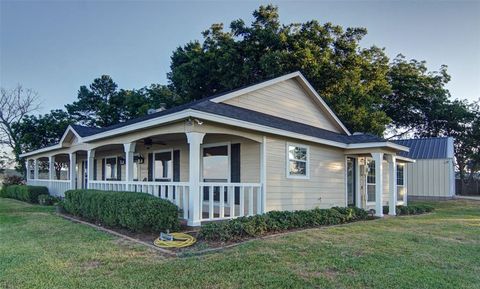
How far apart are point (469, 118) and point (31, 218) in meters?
33.5

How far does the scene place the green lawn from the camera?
459 cm

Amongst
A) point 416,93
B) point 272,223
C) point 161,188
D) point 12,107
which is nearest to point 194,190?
point 161,188

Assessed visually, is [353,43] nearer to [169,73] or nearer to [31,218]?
[169,73]

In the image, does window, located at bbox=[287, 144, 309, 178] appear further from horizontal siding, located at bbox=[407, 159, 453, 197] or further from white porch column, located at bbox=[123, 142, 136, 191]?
horizontal siding, located at bbox=[407, 159, 453, 197]

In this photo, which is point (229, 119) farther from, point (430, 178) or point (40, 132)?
point (40, 132)

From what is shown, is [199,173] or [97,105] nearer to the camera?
[199,173]

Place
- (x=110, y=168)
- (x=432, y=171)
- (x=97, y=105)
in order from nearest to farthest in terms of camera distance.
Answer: (x=110, y=168), (x=432, y=171), (x=97, y=105)

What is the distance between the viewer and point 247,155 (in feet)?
33.2

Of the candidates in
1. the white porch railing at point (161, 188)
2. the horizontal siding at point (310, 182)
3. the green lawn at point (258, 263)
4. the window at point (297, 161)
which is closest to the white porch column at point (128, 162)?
the white porch railing at point (161, 188)

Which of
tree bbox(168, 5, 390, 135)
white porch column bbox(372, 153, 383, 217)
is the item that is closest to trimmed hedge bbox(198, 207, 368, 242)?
white porch column bbox(372, 153, 383, 217)

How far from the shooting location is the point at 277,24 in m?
22.2

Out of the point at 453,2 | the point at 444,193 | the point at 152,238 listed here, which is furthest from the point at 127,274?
the point at 444,193

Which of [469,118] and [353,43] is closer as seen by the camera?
[353,43]

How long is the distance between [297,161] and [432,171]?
16422mm
